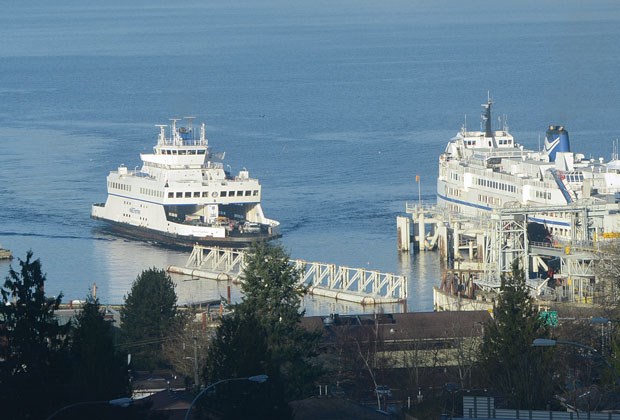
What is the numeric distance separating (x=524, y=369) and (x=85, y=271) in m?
25.7

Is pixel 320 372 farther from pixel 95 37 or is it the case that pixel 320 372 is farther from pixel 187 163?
pixel 95 37

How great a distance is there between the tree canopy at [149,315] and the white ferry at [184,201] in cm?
1765

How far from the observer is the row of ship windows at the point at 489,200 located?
51.9m

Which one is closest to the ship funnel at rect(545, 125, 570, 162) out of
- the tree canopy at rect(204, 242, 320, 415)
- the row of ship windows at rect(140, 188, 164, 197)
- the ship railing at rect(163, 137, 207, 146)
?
the ship railing at rect(163, 137, 207, 146)

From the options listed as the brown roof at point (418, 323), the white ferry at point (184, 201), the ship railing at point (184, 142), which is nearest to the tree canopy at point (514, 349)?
the brown roof at point (418, 323)

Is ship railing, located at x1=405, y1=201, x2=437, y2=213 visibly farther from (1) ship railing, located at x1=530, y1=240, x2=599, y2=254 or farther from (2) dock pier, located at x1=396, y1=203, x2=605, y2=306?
(1) ship railing, located at x1=530, y1=240, x2=599, y2=254

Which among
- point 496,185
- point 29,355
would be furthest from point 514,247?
point 29,355

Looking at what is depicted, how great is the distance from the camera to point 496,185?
2055 inches

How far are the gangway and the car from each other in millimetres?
12294

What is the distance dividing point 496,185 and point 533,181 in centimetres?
198

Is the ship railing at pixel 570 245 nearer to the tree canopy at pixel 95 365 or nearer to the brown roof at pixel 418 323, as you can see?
the brown roof at pixel 418 323

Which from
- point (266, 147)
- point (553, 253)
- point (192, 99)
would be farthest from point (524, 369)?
point (192, 99)

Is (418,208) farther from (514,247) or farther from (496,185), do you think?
(514,247)

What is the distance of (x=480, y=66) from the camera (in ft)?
406
